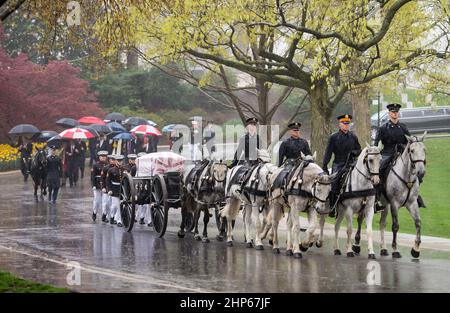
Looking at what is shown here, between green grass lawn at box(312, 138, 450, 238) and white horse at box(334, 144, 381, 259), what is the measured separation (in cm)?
512

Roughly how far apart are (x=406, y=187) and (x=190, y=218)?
6.31m

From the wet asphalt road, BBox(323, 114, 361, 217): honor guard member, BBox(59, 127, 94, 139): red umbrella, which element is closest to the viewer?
the wet asphalt road

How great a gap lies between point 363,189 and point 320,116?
9514 mm

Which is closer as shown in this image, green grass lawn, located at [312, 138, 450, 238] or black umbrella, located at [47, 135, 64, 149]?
green grass lawn, located at [312, 138, 450, 238]

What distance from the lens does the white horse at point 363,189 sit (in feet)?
59.3

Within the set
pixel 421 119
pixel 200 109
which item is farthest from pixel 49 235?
pixel 200 109

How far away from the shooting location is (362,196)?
18500mm

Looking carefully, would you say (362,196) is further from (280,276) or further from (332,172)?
(280,276)

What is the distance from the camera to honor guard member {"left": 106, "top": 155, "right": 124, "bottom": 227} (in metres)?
25.4

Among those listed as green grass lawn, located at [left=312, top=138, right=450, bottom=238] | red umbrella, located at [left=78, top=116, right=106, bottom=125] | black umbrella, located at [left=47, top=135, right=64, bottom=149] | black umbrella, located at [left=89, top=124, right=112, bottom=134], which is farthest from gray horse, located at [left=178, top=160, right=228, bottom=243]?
red umbrella, located at [left=78, top=116, right=106, bottom=125]

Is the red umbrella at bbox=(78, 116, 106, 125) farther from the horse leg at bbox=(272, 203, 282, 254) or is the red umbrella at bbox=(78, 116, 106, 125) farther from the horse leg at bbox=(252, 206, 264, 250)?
the horse leg at bbox=(272, 203, 282, 254)

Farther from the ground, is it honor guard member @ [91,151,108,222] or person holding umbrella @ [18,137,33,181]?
person holding umbrella @ [18,137,33,181]

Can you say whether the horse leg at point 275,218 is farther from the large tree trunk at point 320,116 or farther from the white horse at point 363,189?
the large tree trunk at point 320,116

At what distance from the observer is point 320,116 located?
27766 mm
